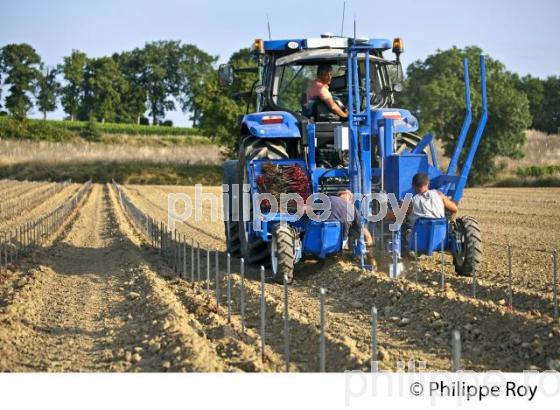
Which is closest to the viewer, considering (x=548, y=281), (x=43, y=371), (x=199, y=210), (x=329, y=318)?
(x=43, y=371)

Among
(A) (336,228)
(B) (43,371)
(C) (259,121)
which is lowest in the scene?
(B) (43,371)

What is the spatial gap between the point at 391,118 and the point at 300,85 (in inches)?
62.9

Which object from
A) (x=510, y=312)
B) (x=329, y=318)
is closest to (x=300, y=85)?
(x=329, y=318)

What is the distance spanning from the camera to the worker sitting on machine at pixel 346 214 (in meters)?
9.67

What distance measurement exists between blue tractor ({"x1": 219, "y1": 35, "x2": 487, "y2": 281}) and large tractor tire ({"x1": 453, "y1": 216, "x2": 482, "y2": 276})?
0.01m

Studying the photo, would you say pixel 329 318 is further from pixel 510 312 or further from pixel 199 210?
pixel 199 210

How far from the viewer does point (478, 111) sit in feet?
139

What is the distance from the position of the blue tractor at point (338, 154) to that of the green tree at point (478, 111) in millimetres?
26436

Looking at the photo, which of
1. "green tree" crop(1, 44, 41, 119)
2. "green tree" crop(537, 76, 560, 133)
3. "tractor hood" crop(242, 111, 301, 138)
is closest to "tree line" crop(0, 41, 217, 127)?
"green tree" crop(1, 44, 41, 119)

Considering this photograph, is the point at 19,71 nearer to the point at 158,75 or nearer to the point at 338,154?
the point at 338,154

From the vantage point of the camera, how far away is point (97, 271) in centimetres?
1134

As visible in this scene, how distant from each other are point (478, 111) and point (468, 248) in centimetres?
3407

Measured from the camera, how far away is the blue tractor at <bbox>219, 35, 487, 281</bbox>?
31.8 ft

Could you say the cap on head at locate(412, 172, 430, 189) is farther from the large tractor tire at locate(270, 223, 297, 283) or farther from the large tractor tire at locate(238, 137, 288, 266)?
the large tractor tire at locate(238, 137, 288, 266)
